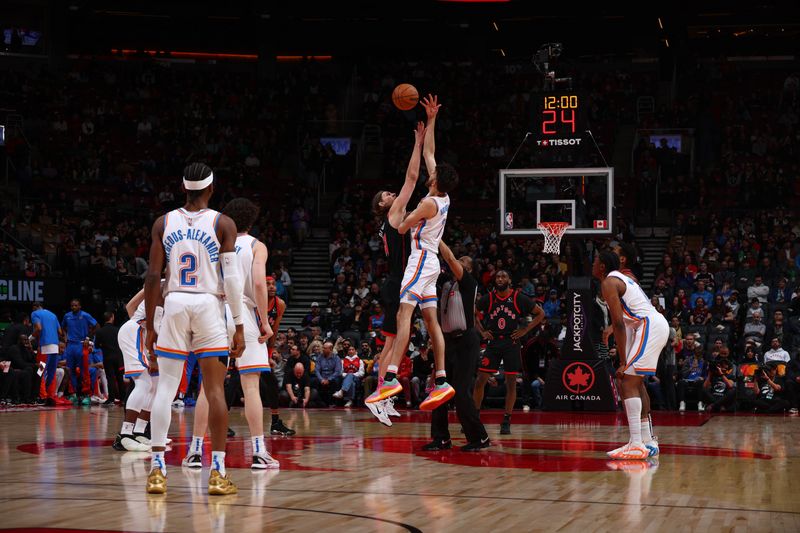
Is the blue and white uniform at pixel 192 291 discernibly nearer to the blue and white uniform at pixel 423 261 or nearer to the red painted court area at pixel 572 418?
the blue and white uniform at pixel 423 261

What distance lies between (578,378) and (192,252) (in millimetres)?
10821

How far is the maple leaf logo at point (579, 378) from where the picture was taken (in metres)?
16.5

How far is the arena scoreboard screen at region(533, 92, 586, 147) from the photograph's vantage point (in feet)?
56.4

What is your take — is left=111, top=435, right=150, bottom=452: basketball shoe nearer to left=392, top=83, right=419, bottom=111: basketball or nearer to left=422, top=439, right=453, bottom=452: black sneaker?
left=422, top=439, right=453, bottom=452: black sneaker

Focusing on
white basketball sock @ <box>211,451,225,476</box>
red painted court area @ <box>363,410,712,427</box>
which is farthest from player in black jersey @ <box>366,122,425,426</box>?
red painted court area @ <box>363,410,712,427</box>

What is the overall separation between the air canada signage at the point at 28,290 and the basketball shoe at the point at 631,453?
580 inches

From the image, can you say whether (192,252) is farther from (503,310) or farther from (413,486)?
(503,310)

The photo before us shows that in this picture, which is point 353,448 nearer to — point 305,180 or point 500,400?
point 500,400

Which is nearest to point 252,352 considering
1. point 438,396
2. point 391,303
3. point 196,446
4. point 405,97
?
point 196,446

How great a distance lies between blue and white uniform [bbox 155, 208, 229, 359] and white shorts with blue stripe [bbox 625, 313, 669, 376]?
412 cm

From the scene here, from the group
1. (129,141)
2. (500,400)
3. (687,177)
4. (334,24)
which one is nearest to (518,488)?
(500,400)

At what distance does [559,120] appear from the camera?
17.3 m

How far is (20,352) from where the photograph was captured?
59.0ft

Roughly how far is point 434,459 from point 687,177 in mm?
19191
